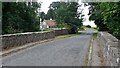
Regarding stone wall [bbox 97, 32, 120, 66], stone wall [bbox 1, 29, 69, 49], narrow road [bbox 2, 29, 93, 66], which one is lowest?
narrow road [bbox 2, 29, 93, 66]

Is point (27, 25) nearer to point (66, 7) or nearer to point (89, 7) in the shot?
point (89, 7)

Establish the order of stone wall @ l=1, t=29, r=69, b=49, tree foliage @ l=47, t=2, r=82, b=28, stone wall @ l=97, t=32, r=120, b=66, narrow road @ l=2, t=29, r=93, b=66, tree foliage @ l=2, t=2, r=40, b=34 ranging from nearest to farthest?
1. stone wall @ l=97, t=32, r=120, b=66
2. narrow road @ l=2, t=29, r=93, b=66
3. stone wall @ l=1, t=29, r=69, b=49
4. tree foliage @ l=2, t=2, r=40, b=34
5. tree foliage @ l=47, t=2, r=82, b=28

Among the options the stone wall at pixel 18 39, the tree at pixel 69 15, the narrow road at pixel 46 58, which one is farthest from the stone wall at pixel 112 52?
the tree at pixel 69 15

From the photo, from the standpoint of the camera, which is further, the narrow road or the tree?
the tree

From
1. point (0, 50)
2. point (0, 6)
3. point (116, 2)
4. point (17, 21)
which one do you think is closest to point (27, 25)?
point (17, 21)

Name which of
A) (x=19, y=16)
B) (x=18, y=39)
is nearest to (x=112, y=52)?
(x=18, y=39)

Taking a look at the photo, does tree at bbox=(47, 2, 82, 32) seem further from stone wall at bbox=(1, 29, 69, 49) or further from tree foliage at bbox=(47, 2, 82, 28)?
stone wall at bbox=(1, 29, 69, 49)

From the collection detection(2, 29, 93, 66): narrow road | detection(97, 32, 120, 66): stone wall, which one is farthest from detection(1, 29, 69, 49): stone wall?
detection(97, 32, 120, 66): stone wall

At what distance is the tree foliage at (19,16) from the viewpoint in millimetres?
32231

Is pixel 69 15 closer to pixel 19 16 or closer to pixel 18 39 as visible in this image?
pixel 19 16

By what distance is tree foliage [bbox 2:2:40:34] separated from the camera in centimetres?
3223

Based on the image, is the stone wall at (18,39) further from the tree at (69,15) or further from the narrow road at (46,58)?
the tree at (69,15)

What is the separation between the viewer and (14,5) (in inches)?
1377

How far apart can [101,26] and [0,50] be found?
27.0 meters
